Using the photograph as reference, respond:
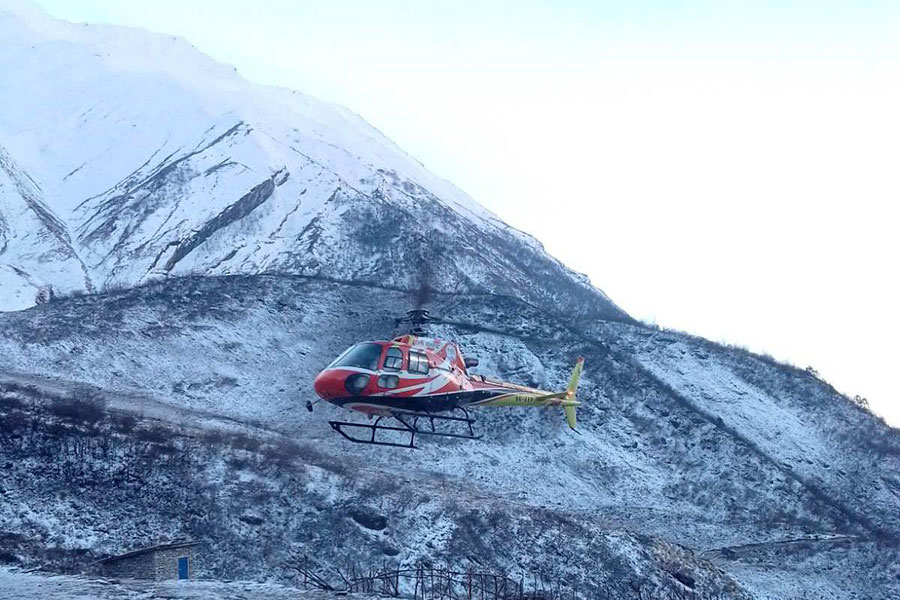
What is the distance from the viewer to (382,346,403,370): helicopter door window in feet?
67.7

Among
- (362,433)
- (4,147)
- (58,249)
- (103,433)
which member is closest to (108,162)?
(4,147)

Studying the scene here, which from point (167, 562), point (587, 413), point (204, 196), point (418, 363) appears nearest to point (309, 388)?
A: point (587, 413)

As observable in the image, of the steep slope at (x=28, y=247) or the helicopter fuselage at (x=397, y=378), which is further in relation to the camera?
the steep slope at (x=28, y=247)

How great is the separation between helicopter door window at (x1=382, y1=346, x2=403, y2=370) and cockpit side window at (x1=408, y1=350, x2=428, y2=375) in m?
0.33

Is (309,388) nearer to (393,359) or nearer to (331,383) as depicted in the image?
(393,359)

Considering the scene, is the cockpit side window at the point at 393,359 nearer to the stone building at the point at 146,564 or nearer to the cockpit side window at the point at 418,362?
the cockpit side window at the point at 418,362

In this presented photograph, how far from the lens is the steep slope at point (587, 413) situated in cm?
3519

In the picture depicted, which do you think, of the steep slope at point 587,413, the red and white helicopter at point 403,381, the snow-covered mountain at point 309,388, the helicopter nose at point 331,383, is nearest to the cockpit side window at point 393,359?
the red and white helicopter at point 403,381

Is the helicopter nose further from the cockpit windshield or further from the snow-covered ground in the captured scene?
the snow-covered ground

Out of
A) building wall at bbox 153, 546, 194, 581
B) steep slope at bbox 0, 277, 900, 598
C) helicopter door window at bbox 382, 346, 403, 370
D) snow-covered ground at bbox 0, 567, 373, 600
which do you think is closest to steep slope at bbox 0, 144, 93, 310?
steep slope at bbox 0, 277, 900, 598

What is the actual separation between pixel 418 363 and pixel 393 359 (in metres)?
0.81

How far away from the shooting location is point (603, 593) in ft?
87.0

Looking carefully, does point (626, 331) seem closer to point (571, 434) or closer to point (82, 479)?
point (571, 434)

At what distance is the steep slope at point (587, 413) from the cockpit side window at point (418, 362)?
9.78 m
